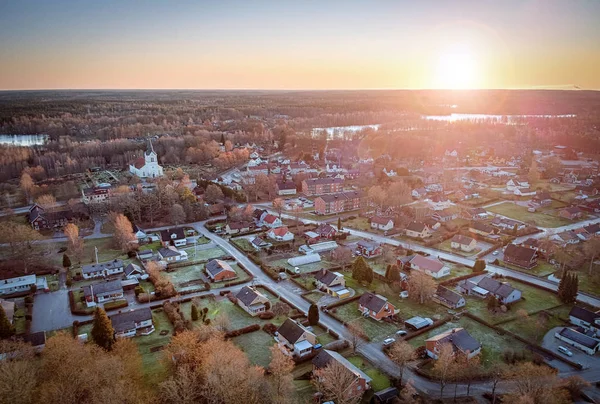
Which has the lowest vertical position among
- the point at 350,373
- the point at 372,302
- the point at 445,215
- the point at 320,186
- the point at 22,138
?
the point at 372,302

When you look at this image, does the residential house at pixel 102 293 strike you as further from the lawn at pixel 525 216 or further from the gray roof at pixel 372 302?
the lawn at pixel 525 216

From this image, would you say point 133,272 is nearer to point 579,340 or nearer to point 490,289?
point 490,289

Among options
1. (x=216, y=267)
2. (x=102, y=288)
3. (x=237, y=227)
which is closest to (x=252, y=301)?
(x=216, y=267)

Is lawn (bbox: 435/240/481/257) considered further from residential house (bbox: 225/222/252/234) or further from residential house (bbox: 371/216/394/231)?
residential house (bbox: 225/222/252/234)

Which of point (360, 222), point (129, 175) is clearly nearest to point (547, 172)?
point (360, 222)

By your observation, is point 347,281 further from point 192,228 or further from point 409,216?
point 192,228

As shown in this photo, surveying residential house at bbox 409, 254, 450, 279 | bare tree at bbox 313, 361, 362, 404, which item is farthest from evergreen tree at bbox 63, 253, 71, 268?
residential house at bbox 409, 254, 450, 279

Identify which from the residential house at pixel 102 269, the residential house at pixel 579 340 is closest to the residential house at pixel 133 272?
the residential house at pixel 102 269
